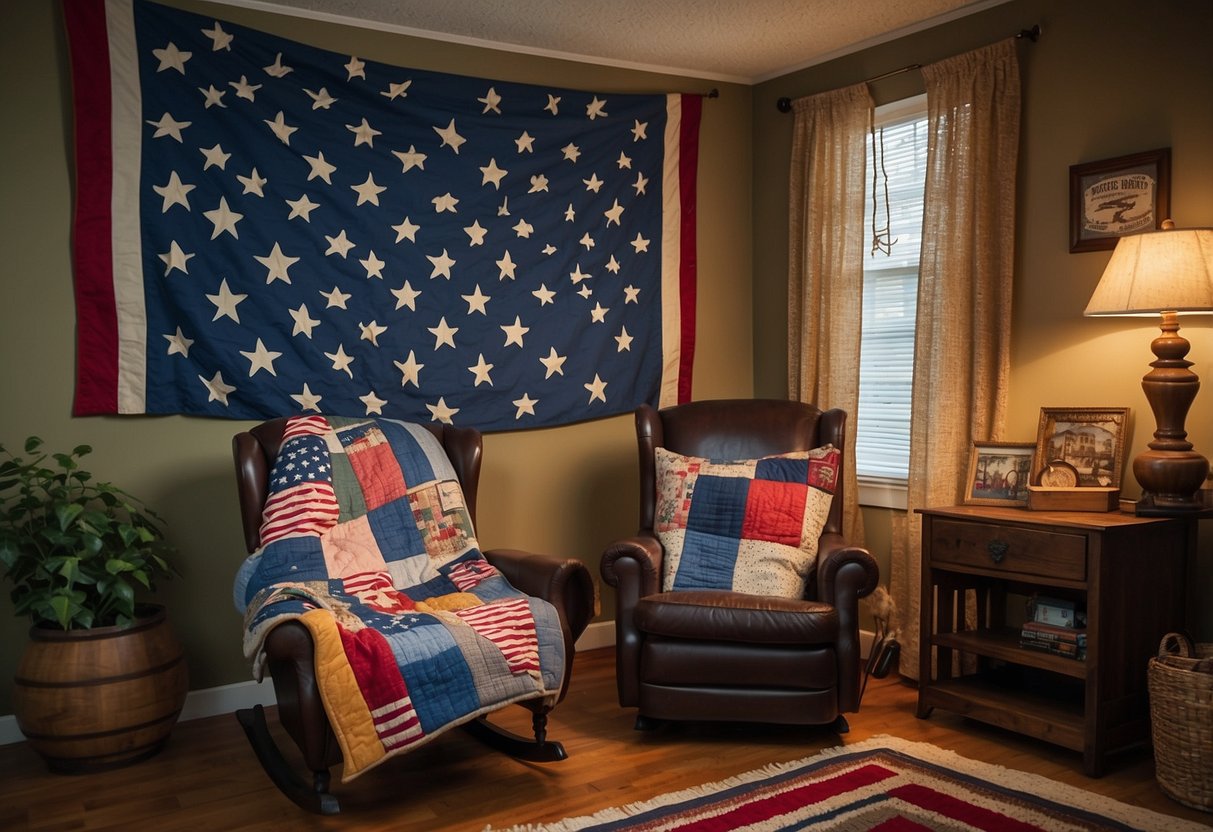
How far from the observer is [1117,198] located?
3.06m

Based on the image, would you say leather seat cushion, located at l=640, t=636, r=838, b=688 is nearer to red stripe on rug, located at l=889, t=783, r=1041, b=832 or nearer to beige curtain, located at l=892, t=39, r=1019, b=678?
red stripe on rug, located at l=889, t=783, r=1041, b=832

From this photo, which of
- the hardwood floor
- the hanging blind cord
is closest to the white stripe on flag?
the hardwood floor

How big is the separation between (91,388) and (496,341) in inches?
54.5

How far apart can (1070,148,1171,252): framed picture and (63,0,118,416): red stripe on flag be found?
3020mm

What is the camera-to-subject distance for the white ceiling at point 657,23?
343cm

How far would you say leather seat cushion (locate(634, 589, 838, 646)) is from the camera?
9.27 ft

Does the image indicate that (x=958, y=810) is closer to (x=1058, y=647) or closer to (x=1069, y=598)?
(x=1058, y=647)

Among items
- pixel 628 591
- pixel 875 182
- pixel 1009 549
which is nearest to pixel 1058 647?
pixel 1009 549

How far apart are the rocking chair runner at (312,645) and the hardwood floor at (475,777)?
7 cm

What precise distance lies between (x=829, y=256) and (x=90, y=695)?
297 cm

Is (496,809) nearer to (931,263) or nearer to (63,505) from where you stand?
(63,505)

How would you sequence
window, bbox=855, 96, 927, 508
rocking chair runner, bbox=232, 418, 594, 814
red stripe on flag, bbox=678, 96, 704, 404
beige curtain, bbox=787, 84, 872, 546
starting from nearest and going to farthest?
rocking chair runner, bbox=232, 418, 594, 814
window, bbox=855, 96, 927, 508
beige curtain, bbox=787, 84, 872, 546
red stripe on flag, bbox=678, 96, 704, 404

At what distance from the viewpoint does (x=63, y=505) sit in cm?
279

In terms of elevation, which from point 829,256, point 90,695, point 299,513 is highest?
point 829,256
